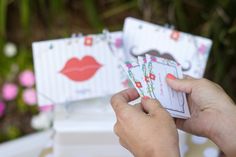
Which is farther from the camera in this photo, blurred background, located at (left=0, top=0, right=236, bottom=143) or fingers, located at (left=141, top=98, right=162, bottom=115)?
blurred background, located at (left=0, top=0, right=236, bottom=143)

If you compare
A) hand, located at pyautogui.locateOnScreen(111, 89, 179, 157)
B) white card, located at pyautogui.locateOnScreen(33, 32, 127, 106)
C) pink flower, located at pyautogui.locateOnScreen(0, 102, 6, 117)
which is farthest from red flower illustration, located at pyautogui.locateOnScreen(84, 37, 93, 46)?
pink flower, located at pyautogui.locateOnScreen(0, 102, 6, 117)

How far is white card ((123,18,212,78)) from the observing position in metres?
1.10

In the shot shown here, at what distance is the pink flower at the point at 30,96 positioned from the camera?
5.47ft

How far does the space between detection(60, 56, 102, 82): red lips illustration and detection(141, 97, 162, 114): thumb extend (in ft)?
1.00

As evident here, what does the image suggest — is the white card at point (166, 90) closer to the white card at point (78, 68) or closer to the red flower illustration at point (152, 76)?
the red flower illustration at point (152, 76)

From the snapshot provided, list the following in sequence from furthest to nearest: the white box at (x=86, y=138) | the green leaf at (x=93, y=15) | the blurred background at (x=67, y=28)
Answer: the green leaf at (x=93, y=15)
the blurred background at (x=67, y=28)
the white box at (x=86, y=138)

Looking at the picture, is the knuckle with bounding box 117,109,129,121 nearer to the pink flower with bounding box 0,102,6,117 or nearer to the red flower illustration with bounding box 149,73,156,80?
the red flower illustration with bounding box 149,73,156,80

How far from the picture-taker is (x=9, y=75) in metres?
1.74

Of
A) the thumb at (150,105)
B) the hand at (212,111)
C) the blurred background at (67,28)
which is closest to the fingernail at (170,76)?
the hand at (212,111)

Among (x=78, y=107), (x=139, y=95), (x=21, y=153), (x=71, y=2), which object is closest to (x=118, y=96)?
(x=139, y=95)

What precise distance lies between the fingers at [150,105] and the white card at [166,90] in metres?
0.06

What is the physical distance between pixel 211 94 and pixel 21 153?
0.56 meters

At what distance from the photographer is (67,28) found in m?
1.84

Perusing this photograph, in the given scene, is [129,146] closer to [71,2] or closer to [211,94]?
[211,94]
